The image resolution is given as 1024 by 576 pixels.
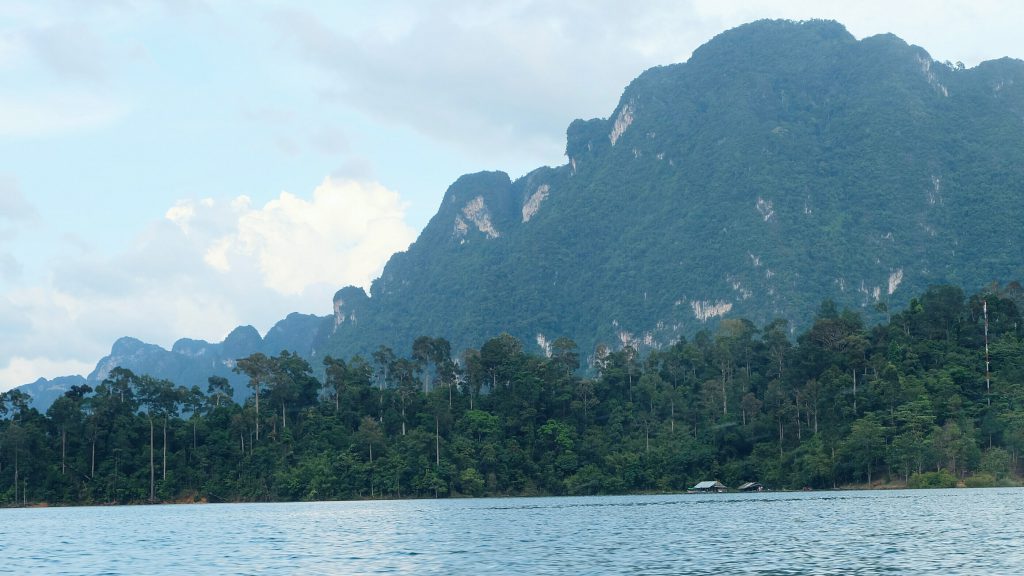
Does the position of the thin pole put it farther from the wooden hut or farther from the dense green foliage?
the wooden hut

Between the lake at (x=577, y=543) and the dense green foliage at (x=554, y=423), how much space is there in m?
51.0

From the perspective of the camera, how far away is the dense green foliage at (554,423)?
136 m

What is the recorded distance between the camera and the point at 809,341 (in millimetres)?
158625

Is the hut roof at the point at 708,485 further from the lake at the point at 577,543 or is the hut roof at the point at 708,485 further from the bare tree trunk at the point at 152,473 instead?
the bare tree trunk at the point at 152,473

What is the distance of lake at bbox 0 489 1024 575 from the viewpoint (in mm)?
41906

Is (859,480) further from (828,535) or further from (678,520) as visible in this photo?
(828,535)

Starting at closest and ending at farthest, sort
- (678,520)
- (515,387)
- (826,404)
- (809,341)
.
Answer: (678,520), (826,404), (809,341), (515,387)

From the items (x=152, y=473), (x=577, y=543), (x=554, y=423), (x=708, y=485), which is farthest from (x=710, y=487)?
(x=577, y=543)

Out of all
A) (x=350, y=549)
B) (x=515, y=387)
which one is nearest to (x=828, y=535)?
(x=350, y=549)

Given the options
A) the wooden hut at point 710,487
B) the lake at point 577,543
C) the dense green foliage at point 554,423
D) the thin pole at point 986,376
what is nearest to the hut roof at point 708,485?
the wooden hut at point 710,487

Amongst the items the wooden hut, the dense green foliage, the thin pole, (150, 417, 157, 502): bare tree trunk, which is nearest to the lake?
the thin pole

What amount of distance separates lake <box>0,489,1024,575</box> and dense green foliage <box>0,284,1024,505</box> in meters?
51.0

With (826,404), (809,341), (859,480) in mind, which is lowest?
(859,480)

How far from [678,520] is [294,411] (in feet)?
386
